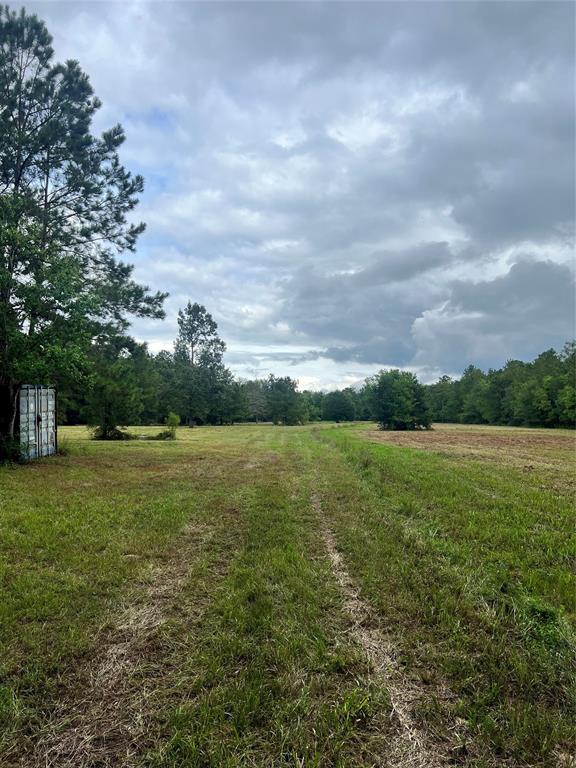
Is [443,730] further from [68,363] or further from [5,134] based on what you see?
[5,134]

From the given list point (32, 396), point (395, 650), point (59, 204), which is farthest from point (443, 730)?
point (59, 204)

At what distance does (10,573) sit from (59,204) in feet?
47.6

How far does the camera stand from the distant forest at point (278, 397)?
141 ft

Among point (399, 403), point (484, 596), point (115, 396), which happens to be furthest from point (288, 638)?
point (399, 403)

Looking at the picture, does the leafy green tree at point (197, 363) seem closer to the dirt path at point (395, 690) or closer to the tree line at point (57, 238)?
the tree line at point (57, 238)

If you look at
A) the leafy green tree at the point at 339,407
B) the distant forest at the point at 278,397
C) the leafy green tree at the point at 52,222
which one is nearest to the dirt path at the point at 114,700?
the leafy green tree at the point at 52,222

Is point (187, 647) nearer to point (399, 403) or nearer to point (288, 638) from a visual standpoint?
point (288, 638)

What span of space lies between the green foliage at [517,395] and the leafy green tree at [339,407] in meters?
A: 17.4

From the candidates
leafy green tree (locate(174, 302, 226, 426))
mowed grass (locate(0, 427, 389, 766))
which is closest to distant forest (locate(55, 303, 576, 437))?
leafy green tree (locate(174, 302, 226, 426))

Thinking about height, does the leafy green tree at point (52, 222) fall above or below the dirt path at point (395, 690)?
above

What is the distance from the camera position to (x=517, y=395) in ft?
215

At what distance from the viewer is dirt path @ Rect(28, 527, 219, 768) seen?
2289mm

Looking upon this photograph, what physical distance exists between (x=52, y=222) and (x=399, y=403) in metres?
42.9

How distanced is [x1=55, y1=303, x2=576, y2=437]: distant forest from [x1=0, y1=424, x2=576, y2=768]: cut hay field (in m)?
21.3
